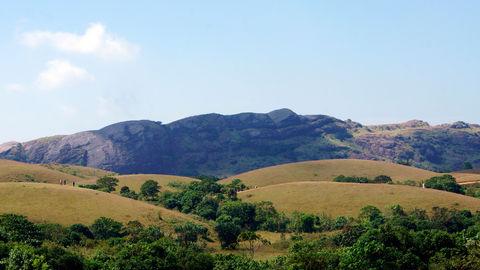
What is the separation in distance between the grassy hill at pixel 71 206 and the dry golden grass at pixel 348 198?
28.8 metres

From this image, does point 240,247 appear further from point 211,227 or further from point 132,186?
point 132,186

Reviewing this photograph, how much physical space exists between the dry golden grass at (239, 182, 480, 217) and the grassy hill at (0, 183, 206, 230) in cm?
2880

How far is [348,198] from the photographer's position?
140 meters

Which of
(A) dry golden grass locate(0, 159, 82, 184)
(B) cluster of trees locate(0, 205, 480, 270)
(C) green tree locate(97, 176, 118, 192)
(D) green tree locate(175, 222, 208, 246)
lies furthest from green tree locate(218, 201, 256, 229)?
(A) dry golden grass locate(0, 159, 82, 184)

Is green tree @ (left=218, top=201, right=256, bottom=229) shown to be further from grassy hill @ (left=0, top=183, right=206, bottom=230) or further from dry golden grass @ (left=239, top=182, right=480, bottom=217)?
dry golden grass @ (left=239, top=182, right=480, bottom=217)

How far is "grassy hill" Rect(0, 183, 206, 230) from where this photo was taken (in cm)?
11062

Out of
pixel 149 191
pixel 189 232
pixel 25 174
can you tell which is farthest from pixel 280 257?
pixel 25 174

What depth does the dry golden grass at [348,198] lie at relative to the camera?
430 ft

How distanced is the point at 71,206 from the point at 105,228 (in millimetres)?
17692

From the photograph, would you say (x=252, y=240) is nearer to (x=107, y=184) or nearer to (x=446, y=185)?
(x=446, y=185)

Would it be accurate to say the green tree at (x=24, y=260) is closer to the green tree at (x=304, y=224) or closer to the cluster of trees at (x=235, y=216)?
the cluster of trees at (x=235, y=216)

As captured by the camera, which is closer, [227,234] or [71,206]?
[227,234]

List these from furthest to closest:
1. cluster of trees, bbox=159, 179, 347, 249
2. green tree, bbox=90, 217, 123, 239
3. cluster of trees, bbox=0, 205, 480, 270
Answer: cluster of trees, bbox=159, 179, 347, 249 → green tree, bbox=90, 217, 123, 239 → cluster of trees, bbox=0, 205, 480, 270

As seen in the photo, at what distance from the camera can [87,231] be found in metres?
101
